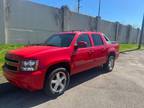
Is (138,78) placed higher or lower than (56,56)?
lower

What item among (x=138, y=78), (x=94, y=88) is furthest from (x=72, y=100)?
(x=138, y=78)

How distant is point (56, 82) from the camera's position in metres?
4.37

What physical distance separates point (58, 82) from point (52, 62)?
0.69 m

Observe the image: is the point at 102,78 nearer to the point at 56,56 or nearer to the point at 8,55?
the point at 56,56

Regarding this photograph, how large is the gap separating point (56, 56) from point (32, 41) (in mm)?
9397

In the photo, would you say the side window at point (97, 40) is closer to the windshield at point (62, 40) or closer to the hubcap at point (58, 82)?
the windshield at point (62, 40)

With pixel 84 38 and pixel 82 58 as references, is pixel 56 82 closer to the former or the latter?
pixel 82 58

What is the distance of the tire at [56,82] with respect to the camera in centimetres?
412

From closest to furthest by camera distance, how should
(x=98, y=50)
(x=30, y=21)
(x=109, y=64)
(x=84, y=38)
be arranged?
(x=84, y=38)
(x=98, y=50)
(x=109, y=64)
(x=30, y=21)

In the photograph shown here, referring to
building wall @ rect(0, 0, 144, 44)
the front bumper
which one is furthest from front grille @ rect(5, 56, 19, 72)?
building wall @ rect(0, 0, 144, 44)

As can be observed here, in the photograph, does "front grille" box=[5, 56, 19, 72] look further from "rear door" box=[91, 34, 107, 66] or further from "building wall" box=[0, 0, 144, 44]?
"building wall" box=[0, 0, 144, 44]

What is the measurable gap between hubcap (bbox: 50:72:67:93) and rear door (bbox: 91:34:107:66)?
5.71 feet

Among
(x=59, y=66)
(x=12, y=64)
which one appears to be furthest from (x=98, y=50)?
(x=12, y=64)

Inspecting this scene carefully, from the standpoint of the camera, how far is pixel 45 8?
45.4 ft
